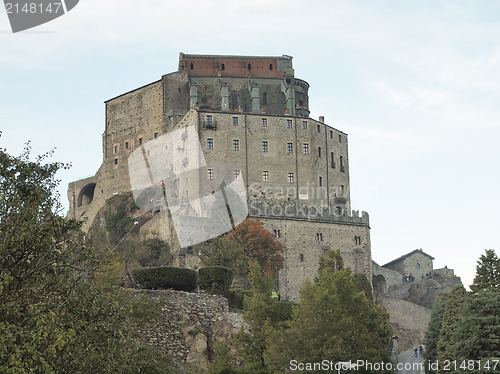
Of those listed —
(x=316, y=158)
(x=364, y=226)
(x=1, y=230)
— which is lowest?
(x=1, y=230)

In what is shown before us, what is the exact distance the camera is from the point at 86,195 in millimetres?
104375

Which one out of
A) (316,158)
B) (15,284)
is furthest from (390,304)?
(15,284)

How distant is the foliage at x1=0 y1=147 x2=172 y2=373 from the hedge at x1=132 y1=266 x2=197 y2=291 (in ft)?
50.7

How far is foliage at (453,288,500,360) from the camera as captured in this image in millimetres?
36938

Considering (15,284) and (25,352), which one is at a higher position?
(15,284)


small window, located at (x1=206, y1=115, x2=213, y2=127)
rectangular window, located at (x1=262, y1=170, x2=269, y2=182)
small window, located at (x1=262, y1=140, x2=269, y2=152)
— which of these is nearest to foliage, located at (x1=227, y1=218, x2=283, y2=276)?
rectangular window, located at (x1=262, y1=170, x2=269, y2=182)

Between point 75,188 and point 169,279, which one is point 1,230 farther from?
point 75,188

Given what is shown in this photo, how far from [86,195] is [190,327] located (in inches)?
2809

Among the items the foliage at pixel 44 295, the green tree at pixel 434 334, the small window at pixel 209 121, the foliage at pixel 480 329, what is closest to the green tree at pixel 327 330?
the foliage at pixel 480 329

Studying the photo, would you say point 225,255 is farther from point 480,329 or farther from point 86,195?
point 86,195

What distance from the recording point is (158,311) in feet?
108

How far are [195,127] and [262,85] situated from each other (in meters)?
17.4

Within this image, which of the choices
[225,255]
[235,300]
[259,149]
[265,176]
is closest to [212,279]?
[235,300]

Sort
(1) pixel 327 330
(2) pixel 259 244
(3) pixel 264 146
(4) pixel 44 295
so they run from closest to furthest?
1. (4) pixel 44 295
2. (1) pixel 327 330
3. (2) pixel 259 244
4. (3) pixel 264 146
